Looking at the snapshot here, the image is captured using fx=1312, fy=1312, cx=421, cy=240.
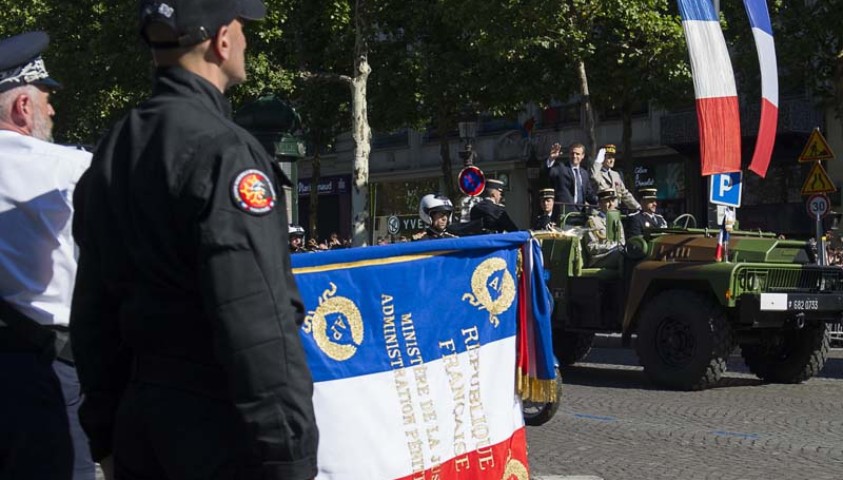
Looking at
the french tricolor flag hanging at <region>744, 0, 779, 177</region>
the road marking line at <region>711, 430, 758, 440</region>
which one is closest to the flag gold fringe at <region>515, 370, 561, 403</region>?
the road marking line at <region>711, 430, 758, 440</region>

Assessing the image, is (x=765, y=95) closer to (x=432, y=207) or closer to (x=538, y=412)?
(x=432, y=207)

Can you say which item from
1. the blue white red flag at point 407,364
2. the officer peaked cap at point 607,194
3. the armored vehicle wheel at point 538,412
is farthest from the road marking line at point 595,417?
the blue white red flag at point 407,364

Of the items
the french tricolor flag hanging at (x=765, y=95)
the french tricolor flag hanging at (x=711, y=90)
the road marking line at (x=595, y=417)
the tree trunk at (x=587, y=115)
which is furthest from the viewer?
the tree trunk at (x=587, y=115)

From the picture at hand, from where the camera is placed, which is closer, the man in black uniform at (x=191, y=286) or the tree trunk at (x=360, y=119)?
the man in black uniform at (x=191, y=286)

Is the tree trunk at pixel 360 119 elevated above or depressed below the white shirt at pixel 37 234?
above

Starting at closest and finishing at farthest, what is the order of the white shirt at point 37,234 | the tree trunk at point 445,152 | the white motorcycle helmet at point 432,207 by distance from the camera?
the white shirt at point 37,234 < the white motorcycle helmet at point 432,207 < the tree trunk at point 445,152

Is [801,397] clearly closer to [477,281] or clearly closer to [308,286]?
[477,281]

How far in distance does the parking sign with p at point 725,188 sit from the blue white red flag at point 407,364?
9879mm

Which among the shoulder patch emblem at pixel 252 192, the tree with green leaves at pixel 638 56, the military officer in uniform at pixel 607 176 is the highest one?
the tree with green leaves at pixel 638 56

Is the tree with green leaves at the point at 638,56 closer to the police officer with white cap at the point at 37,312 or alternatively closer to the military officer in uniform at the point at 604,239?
the military officer in uniform at the point at 604,239

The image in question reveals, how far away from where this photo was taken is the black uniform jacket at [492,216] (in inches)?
496

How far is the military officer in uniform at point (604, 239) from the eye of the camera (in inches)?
551

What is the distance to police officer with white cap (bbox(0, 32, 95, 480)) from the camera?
3.34 meters

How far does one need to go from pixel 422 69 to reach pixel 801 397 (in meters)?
23.2
